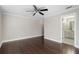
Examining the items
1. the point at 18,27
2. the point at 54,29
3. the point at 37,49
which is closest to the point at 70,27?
the point at 37,49

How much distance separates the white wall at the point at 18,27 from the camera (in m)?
3.93

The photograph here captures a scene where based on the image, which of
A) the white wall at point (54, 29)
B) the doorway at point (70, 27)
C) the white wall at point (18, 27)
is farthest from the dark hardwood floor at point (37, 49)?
the white wall at point (18, 27)

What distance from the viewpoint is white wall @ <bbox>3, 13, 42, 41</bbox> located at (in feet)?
12.9

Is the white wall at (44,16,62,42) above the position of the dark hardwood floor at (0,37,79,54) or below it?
above

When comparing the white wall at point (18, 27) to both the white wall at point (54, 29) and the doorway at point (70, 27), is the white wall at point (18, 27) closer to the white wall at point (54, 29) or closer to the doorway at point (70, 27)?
the white wall at point (54, 29)

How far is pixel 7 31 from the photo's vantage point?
3967 mm

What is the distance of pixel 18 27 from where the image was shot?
4414mm

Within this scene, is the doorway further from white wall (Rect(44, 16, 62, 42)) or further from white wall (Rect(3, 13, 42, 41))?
white wall (Rect(3, 13, 42, 41))

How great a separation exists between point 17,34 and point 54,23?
2.24 metres

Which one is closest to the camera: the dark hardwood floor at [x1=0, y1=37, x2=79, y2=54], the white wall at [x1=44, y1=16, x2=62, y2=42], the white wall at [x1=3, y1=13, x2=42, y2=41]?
the dark hardwood floor at [x1=0, y1=37, x2=79, y2=54]

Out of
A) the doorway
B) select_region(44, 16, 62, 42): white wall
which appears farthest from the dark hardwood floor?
select_region(44, 16, 62, 42): white wall
